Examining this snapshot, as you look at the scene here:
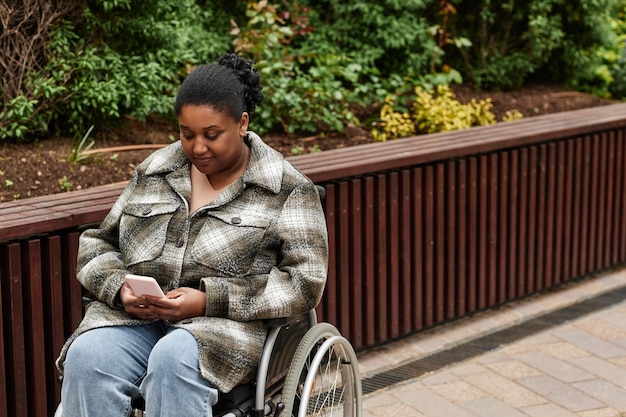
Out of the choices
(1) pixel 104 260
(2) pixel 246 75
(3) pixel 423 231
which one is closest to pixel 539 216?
(3) pixel 423 231

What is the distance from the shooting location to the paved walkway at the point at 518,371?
438cm

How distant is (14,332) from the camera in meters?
3.58

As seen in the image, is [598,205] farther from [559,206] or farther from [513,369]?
[513,369]

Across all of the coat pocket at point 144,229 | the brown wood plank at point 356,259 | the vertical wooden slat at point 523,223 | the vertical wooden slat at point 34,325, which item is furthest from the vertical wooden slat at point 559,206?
the vertical wooden slat at point 34,325

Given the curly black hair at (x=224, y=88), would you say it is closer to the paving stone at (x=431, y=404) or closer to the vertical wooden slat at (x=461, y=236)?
the paving stone at (x=431, y=404)

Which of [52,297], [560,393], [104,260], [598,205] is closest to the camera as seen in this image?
[104,260]

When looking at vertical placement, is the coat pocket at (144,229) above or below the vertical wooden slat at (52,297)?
above

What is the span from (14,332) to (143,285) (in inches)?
32.8

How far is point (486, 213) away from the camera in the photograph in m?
5.51

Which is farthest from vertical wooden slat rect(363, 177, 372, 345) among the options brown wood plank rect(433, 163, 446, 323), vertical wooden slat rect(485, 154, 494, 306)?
vertical wooden slat rect(485, 154, 494, 306)

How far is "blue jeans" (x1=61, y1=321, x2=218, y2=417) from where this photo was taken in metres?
2.92

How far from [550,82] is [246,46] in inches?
118

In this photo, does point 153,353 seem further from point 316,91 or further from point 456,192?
point 316,91

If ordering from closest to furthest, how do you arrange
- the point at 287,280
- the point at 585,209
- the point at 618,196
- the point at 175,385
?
1. the point at 175,385
2. the point at 287,280
3. the point at 585,209
4. the point at 618,196
